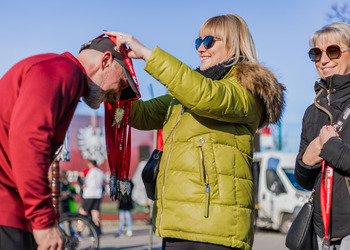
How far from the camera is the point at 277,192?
54.2 feet

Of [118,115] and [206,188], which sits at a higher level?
[118,115]

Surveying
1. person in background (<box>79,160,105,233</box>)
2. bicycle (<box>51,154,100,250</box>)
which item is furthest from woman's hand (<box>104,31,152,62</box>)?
person in background (<box>79,160,105,233</box>)

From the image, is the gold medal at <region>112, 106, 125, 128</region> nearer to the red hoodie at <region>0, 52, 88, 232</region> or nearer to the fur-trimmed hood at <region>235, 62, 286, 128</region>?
the fur-trimmed hood at <region>235, 62, 286, 128</region>

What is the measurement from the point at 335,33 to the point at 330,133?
70 cm

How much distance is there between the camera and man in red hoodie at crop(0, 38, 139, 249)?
220 centimetres

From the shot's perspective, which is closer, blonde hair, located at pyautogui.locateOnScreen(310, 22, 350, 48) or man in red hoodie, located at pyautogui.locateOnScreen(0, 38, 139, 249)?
man in red hoodie, located at pyautogui.locateOnScreen(0, 38, 139, 249)

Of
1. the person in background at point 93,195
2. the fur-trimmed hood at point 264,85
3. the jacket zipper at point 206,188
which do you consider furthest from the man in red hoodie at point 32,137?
the person in background at point 93,195

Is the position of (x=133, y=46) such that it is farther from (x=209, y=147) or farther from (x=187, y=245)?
(x=187, y=245)

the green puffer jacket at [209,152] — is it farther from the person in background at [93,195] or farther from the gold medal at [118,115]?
the person in background at [93,195]

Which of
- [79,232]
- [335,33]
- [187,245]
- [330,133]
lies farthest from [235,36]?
[79,232]

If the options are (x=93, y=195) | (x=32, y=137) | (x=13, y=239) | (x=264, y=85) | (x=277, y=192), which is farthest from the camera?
(x=277, y=192)

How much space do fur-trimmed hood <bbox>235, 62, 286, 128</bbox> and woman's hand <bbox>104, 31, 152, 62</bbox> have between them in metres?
0.62

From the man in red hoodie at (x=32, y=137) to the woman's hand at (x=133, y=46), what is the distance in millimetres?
487

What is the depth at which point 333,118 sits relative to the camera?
3127 mm
